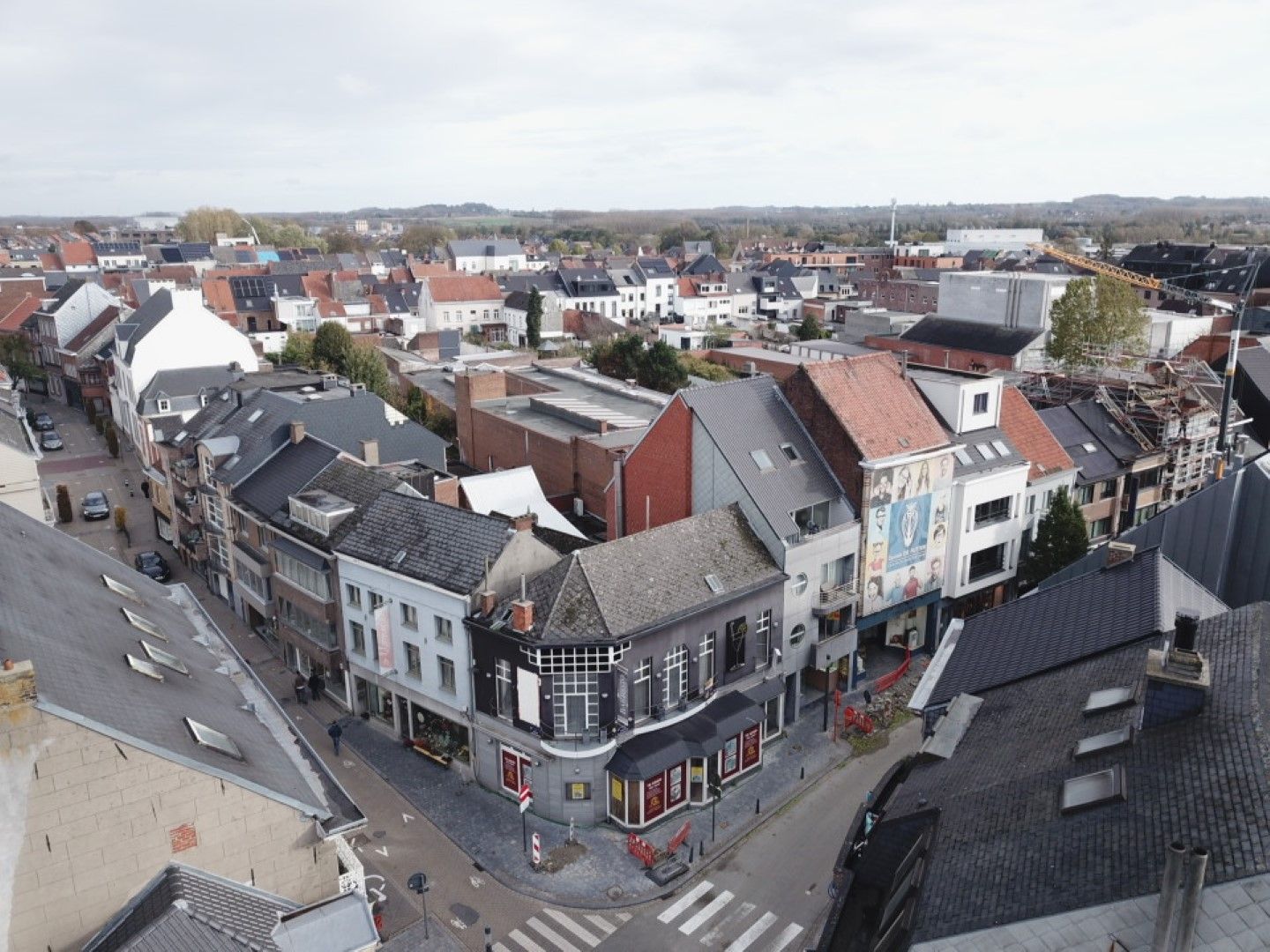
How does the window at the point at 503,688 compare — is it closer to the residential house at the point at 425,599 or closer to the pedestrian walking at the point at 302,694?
the residential house at the point at 425,599

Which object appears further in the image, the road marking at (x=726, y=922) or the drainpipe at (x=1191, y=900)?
the road marking at (x=726, y=922)

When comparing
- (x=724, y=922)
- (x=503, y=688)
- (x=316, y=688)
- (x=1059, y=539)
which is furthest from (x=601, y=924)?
(x=1059, y=539)

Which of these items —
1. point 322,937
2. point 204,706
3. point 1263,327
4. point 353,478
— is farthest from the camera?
point 1263,327

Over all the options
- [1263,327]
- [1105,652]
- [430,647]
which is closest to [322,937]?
[430,647]

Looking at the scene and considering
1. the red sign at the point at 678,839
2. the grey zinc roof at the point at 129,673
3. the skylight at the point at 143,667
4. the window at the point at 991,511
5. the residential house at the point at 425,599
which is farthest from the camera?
the window at the point at 991,511

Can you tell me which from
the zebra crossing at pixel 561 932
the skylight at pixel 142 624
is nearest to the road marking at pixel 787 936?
the zebra crossing at pixel 561 932

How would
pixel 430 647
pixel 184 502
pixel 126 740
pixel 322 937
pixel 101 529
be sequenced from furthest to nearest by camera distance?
1. pixel 101 529
2. pixel 184 502
3. pixel 430 647
4. pixel 322 937
5. pixel 126 740

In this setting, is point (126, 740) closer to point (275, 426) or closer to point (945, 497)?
point (275, 426)
